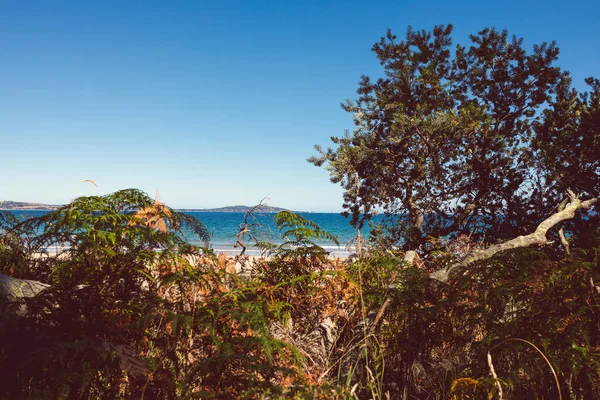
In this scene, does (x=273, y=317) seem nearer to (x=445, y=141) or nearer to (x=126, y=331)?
(x=126, y=331)

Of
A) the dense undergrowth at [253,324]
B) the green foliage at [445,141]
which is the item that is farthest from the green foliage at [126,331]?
the green foliage at [445,141]

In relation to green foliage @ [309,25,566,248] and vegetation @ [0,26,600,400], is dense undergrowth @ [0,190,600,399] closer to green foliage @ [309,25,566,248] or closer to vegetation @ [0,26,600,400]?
vegetation @ [0,26,600,400]

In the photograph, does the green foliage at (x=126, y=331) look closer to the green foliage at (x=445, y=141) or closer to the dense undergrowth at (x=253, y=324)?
the dense undergrowth at (x=253, y=324)

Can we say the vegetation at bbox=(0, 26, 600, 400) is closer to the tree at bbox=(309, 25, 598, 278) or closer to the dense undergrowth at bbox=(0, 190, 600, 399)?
the dense undergrowth at bbox=(0, 190, 600, 399)

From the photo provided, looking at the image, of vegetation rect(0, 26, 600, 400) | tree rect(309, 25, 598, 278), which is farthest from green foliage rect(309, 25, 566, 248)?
vegetation rect(0, 26, 600, 400)

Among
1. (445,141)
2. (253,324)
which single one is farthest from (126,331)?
(445,141)

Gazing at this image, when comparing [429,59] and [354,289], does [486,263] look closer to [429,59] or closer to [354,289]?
[354,289]

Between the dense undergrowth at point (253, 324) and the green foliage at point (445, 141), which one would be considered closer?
the dense undergrowth at point (253, 324)

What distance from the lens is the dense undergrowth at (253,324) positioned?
1.86 m

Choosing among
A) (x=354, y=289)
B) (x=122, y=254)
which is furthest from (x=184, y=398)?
(x=354, y=289)

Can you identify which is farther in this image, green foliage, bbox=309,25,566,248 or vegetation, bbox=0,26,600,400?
green foliage, bbox=309,25,566,248

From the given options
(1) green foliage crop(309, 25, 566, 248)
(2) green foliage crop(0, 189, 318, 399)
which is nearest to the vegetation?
(2) green foliage crop(0, 189, 318, 399)

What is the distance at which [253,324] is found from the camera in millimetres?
1947

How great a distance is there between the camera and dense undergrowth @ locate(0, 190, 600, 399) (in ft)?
6.11
